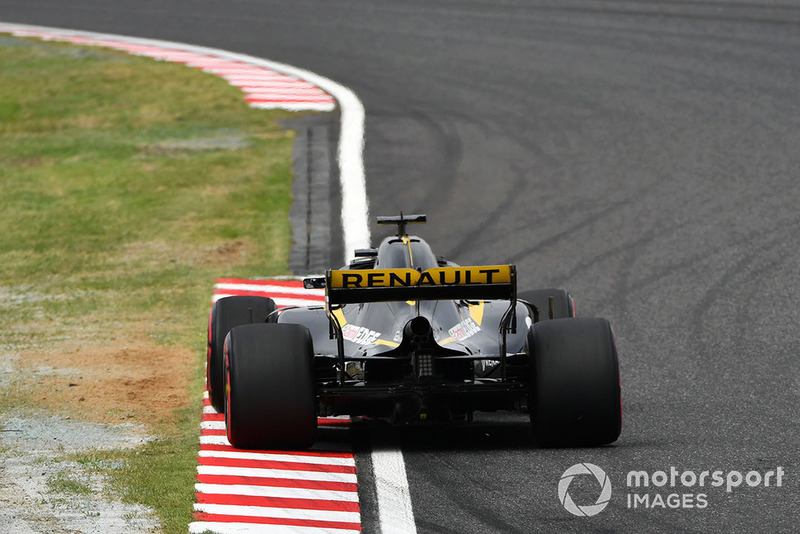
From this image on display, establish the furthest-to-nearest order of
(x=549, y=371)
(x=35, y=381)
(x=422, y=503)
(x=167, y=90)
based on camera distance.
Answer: (x=167, y=90) < (x=35, y=381) < (x=549, y=371) < (x=422, y=503)

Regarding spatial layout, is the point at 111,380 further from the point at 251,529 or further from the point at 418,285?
→ the point at 251,529

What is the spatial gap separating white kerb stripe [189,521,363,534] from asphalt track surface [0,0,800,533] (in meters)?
0.34

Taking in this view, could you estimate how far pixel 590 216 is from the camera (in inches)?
679

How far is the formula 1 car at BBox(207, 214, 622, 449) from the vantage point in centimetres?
944

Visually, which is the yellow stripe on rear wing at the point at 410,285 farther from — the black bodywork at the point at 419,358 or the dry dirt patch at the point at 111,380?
the dry dirt patch at the point at 111,380

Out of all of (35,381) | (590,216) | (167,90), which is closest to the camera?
(35,381)

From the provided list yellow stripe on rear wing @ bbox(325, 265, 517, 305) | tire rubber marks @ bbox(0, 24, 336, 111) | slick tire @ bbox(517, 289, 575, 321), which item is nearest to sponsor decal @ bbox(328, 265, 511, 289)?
yellow stripe on rear wing @ bbox(325, 265, 517, 305)

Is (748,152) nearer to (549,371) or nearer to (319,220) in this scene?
(319,220)

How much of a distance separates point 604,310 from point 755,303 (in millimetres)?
1591

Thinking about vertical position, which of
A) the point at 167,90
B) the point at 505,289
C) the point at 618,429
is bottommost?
the point at 167,90

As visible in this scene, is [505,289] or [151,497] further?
[505,289]

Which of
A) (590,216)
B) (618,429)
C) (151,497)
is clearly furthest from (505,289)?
(590,216)

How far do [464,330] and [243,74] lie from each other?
15526 millimetres

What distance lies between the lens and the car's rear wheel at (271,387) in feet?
30.8
